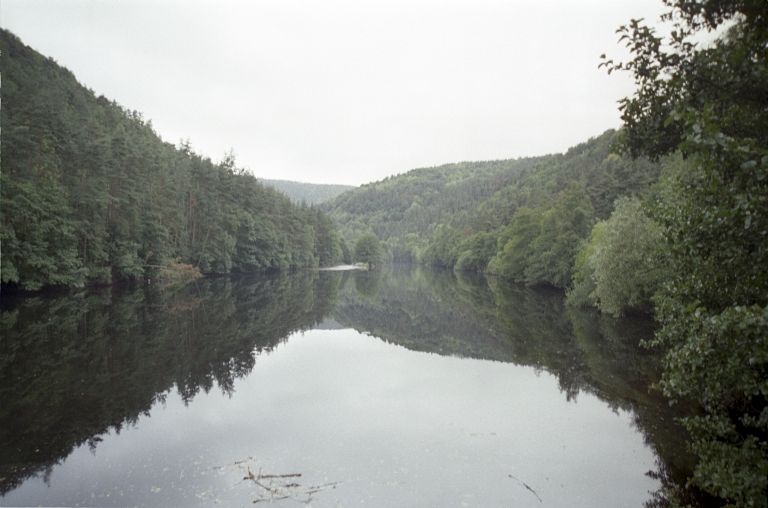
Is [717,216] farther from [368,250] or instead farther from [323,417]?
[368,250]

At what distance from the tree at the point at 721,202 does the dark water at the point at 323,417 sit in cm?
311

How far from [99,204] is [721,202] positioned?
42.8 m

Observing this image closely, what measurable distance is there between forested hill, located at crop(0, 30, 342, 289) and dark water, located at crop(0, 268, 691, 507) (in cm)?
846

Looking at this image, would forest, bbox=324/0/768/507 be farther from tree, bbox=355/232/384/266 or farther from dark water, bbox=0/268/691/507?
tree, bbox=355/232/384/266

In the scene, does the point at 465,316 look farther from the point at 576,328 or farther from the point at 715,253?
the point at 715,253

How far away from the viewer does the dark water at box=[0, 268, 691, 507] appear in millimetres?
8539

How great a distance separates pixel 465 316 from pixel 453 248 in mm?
79009

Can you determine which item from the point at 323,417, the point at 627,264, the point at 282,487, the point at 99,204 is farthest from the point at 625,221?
the point at 99,204

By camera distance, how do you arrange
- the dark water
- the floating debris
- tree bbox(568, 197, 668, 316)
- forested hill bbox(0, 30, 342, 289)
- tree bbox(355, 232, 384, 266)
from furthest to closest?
tree bbox(355, 232, 384, 266)
forested hill bbox(0, 30, 342, 289)
tree bbox(568, 197, 668, 316)
the dark water
the floating debris

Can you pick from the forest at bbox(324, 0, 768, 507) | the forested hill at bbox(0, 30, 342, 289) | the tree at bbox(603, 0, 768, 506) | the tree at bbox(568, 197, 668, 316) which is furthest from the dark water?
the forested hill at bbox(0, 30, 342, 289)

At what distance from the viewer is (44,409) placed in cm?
1174

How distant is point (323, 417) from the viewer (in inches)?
486

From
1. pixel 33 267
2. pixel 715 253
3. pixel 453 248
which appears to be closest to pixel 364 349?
pixel 715 253

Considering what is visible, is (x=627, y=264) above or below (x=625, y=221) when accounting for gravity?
below
